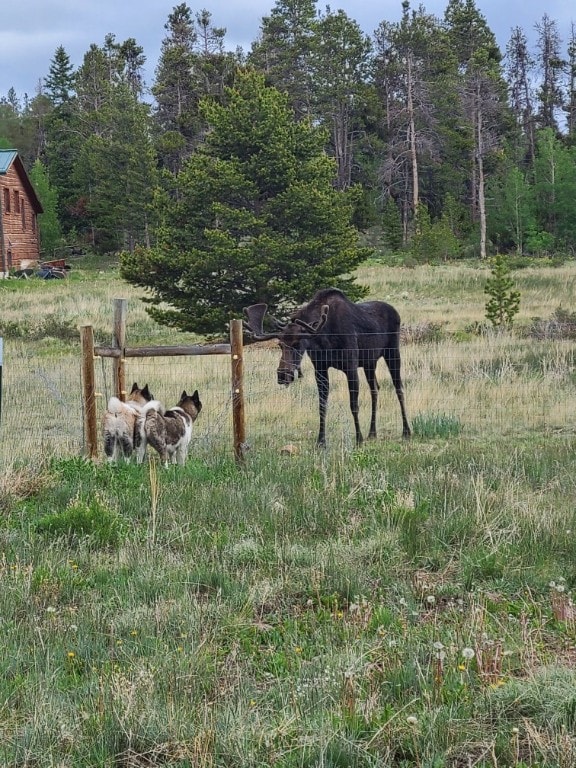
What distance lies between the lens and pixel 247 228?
19.1 meters

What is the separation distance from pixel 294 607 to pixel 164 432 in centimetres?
417

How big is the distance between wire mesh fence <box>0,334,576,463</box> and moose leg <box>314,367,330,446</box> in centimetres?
18

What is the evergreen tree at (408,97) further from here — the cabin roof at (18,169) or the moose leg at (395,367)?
the moose leg at (395,367)

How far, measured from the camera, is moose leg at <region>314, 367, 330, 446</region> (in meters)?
10.3

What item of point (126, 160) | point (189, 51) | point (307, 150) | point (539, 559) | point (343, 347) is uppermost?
point (189, 51)

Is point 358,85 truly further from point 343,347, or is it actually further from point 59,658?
point 59,658

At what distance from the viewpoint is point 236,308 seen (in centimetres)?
1853

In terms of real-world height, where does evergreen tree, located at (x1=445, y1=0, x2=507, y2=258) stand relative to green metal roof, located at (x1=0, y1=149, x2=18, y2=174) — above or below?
A: above

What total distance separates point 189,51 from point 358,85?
14.6m

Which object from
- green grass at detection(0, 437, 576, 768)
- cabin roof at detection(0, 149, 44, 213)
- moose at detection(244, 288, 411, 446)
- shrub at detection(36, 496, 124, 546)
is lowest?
green grass at detection(0, 437, 576, 768)

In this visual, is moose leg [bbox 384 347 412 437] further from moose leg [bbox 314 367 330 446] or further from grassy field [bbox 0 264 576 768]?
grassy field [bbox 0 264 576 768]

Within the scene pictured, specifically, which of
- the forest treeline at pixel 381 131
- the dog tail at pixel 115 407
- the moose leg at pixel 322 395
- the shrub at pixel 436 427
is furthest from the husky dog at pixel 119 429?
the forest treeline at pixel 381 131

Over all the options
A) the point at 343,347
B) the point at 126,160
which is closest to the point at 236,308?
the point at 343,347

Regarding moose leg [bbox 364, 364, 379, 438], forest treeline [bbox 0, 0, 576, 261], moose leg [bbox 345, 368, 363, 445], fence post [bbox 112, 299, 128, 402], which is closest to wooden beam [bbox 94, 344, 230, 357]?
fence post [bbox 112, 299, 128, 402]
